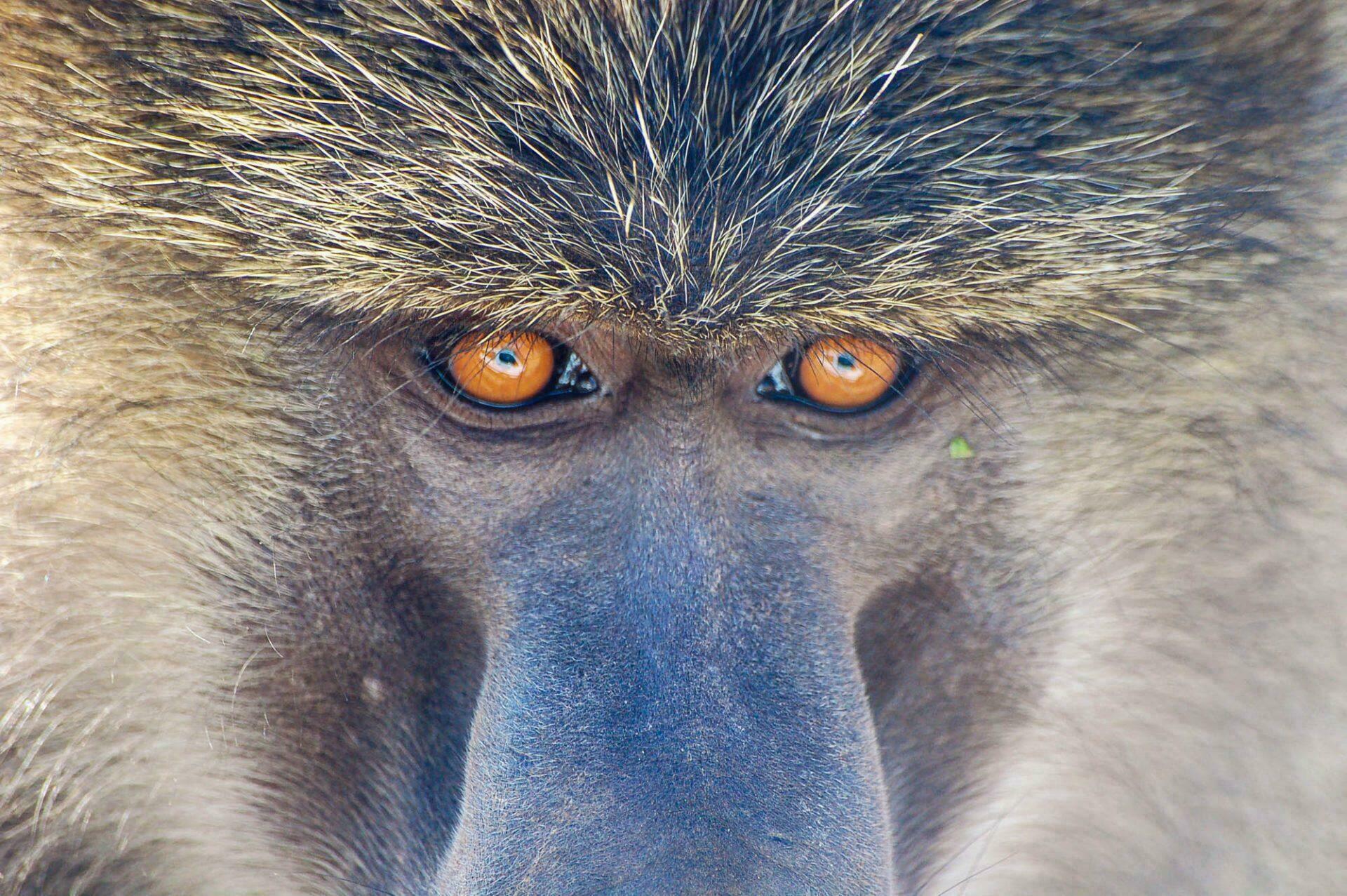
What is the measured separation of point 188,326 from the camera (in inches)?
70.2

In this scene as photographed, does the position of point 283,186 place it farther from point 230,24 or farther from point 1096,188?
point 1096,188

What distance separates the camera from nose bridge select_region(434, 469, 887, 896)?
1.62m

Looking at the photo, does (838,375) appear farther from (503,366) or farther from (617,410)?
(503,366)

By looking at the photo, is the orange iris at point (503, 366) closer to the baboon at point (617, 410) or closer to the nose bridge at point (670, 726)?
the baboon at point (617, 410)

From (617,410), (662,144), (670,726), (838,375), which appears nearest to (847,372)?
(838,375)

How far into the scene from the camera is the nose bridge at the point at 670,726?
1.62m

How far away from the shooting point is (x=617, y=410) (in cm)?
192

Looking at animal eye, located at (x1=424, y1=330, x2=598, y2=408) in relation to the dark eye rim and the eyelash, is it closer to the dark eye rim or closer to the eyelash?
the eyelash

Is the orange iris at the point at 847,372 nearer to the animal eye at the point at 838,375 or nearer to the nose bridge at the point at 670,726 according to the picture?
the animal eye at the point at 838,375

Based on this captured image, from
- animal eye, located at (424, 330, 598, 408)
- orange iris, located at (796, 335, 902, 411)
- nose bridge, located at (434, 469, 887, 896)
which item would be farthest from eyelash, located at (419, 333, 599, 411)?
orange iris, located at (796, 335, 902, 411)

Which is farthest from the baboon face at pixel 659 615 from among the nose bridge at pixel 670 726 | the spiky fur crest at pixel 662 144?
the spiky fur crest at pixel 662 144

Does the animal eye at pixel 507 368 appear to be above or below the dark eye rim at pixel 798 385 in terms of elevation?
above

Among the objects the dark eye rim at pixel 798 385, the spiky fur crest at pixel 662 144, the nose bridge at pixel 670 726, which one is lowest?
the nose bridge at pixel 670 726

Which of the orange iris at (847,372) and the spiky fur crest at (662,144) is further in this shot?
Answer: the orange iris at (847,372)
